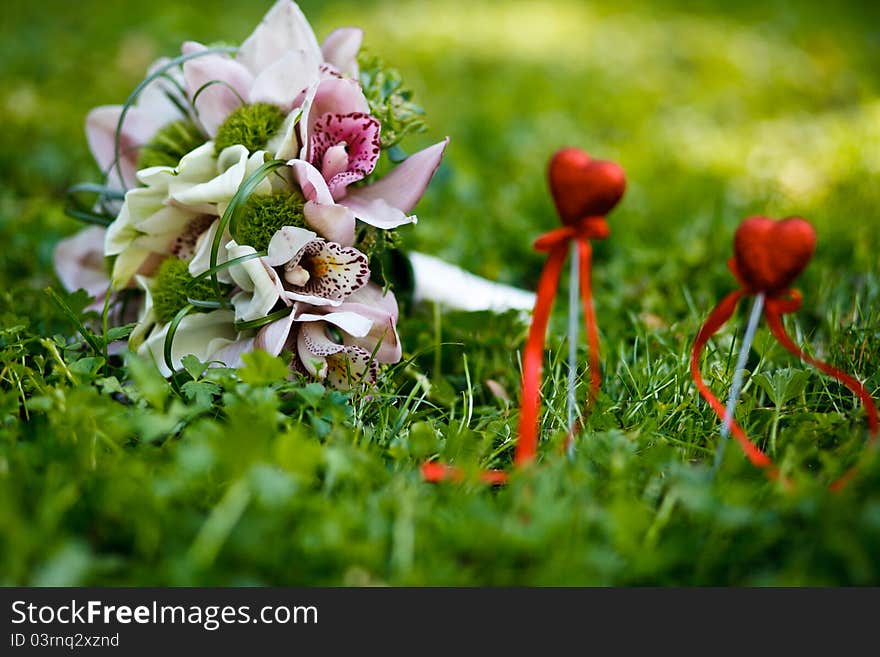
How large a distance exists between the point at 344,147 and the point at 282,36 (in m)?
0.26

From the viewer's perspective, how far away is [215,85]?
4.43 ft

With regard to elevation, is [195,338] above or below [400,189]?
below

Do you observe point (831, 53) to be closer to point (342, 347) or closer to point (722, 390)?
point (722, 390)

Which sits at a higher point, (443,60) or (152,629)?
(443,60)

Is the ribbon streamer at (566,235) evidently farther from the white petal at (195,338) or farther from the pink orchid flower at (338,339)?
the white petal at (195,338)

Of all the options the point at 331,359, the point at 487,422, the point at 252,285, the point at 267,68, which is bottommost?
the point at 487,422

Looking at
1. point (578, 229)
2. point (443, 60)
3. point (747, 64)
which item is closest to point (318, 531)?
point (578, 229)

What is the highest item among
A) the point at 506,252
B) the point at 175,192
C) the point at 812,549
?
the point at 175,192

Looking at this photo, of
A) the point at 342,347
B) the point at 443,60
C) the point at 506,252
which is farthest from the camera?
the point at 443,60

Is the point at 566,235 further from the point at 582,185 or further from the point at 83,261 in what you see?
the point at 83,261

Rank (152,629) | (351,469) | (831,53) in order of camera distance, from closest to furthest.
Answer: (152,629)
(351,469)
(831,53)

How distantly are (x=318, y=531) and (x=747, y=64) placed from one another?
3.99 meters

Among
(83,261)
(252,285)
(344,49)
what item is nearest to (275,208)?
(252,285)

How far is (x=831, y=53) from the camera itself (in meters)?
4.40
